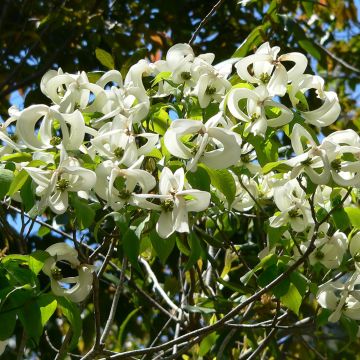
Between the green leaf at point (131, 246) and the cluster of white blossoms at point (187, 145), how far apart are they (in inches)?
1.6

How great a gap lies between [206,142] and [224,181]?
0.29 feet

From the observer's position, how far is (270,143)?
139cm

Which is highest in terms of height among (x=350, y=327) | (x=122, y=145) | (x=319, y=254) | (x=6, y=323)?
(x=122, y=145)

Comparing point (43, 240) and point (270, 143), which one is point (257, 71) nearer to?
point (270, 143)

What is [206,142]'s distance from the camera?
1.22 m

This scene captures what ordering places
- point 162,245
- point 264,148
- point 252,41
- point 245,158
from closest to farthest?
point 162,245, point 264,148, point 245,158, point 252,41

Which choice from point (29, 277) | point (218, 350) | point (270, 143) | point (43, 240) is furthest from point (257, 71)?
point (43, 240)

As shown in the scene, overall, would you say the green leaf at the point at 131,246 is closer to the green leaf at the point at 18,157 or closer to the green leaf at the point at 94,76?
the green leaf at the point at 18,157

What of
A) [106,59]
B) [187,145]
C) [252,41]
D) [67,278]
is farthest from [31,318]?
[252,41]

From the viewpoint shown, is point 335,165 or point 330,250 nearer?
point 335,165

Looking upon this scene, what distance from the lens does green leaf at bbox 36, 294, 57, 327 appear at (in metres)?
1.20

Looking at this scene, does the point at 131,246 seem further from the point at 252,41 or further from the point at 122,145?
the point at 252,41

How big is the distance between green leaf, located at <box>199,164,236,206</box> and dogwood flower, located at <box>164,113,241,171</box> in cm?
4

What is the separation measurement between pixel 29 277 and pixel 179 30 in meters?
1.99
